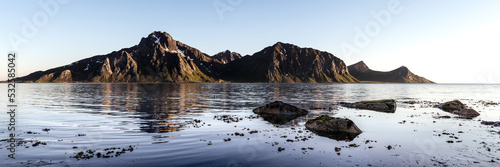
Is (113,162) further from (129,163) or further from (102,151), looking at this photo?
(102,151)

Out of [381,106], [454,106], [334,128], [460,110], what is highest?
[454,106]

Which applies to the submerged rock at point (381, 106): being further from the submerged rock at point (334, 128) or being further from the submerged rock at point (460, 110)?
the submerged rock at point (334, 128)

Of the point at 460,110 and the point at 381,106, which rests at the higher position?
the point at 381,106

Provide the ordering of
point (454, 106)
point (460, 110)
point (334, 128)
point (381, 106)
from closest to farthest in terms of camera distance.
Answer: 1. point (334, 128)
2. point (460, 110)
3. point (454, 106)
4. point (381, 106)

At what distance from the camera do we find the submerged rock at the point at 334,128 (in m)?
25.9

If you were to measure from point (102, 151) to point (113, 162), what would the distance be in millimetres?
3258

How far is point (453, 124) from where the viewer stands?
3238 cm

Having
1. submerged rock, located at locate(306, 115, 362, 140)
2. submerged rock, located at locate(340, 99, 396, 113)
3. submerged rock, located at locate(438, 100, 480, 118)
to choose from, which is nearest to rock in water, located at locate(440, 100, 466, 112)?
submerged rock, located at locate(438, 100, 480, 118)

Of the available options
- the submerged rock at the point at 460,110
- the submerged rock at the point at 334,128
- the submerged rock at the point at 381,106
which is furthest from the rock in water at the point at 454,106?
the submerged rock at the point at 334,128

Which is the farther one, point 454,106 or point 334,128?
point 454,106

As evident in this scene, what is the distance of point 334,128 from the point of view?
91.0ft

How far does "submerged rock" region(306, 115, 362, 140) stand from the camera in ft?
84.9

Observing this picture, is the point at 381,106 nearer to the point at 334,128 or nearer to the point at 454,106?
the point at 454,106

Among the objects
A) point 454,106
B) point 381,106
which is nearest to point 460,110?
point 454,106
